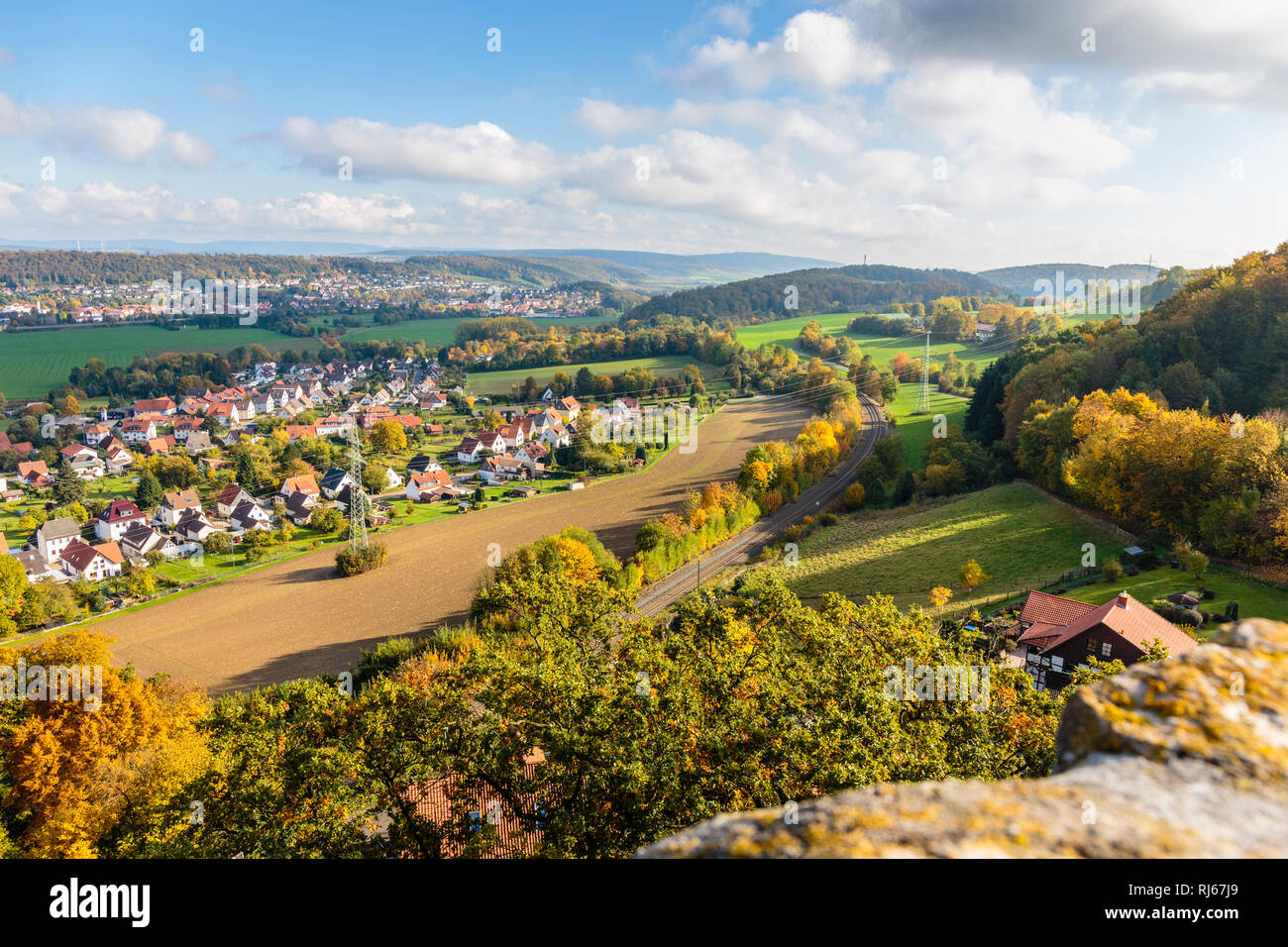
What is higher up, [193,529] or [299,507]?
[299,507]

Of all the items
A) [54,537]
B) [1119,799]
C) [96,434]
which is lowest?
[54,537]

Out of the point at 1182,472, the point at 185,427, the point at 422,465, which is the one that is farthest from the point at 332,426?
the point at 1182,472

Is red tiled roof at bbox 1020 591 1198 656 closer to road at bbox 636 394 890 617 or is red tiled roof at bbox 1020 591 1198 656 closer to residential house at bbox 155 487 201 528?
road at bbox 636 394 890 617

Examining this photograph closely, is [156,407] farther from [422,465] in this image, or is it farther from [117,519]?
[422,465]

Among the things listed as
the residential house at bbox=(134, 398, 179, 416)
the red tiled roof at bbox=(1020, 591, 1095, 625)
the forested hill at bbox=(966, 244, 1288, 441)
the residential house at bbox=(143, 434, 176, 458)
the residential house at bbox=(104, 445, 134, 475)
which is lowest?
the red tiled roof at bbox=(1020, 591, 1095, 625)

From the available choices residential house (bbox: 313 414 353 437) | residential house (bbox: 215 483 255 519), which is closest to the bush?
residential house (bbox: 215 483 255 519)

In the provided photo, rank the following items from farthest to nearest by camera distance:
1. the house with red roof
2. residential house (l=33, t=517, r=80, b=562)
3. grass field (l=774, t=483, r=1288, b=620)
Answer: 1. residential house (l=33, t=517, r=80, b=562)
2. grass field (l=774, t=483, r=1288, b=620)
3. the house with red roof

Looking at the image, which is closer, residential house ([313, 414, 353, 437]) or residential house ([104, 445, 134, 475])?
residential house ([104, 445, 134, 475])
